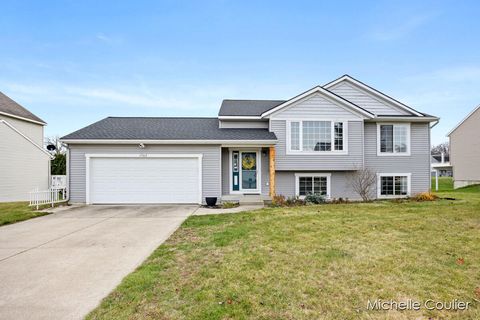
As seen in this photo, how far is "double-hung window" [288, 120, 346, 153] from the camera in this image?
42.1ft

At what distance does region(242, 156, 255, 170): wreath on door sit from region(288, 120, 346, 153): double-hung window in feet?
7.11

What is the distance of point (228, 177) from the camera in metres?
13.5

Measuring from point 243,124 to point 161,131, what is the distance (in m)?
4.43

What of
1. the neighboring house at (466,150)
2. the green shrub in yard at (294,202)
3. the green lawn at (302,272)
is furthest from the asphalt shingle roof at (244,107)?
the neighboring house at (466,150)

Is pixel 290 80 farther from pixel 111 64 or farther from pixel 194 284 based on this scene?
pixel 194 284

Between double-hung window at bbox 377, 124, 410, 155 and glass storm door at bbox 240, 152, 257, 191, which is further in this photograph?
double-hung window at bbox 377, 124, 410, 155

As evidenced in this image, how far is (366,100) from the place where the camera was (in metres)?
14.7

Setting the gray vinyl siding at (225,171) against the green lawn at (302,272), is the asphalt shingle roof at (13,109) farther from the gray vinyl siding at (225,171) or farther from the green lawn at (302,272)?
the green lawn at (302,272)

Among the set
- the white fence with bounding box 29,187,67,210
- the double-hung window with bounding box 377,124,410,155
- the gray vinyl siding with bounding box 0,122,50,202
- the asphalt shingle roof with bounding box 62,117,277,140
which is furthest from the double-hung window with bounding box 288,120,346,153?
the gray vinyl siding with bounding box 0,122,50,202

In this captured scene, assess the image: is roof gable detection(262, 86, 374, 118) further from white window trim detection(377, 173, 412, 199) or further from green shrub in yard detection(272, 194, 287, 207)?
green shrub in yard detection(272, 194, 287, 207)

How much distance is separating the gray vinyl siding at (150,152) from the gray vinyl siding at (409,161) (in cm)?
817

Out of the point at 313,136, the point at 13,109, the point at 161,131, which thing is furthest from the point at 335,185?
the point at 13,109

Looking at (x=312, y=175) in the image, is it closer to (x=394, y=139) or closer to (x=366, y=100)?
(x=394, y=139)

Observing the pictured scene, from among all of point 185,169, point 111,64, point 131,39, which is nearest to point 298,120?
point 185,169
